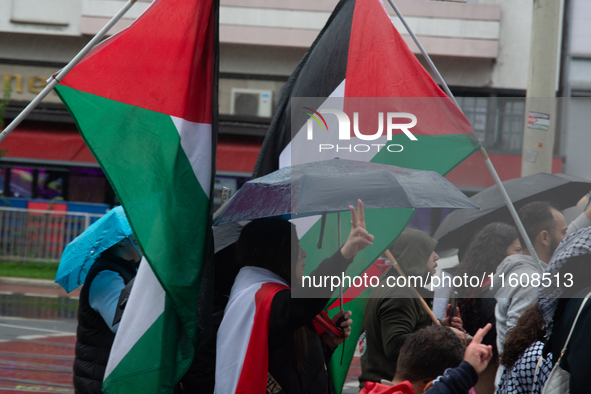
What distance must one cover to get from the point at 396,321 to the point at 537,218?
1025mm

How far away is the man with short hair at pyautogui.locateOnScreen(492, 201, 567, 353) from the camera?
317 cm

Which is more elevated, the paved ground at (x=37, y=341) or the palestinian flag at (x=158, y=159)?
the palestinian flag at (x=158, y=159)

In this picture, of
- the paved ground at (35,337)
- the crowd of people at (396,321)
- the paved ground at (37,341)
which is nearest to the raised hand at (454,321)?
the crowd of people at (396,321)

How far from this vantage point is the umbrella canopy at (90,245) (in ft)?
12.0

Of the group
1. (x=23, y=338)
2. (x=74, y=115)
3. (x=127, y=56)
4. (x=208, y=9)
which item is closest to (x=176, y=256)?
(x=74, y=115)

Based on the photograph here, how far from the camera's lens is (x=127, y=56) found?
10.00 feet

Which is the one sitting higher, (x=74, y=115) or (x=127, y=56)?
(x=127, y=56)

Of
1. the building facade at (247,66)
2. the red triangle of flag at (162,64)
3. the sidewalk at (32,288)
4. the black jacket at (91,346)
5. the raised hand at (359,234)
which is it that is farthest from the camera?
the building facade at (247,66)

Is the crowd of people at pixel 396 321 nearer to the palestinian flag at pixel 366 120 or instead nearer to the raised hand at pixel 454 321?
the raised hand at pixel 454 321

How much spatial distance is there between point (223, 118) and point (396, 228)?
1328cm

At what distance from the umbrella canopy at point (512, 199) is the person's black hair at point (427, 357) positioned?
1.82m

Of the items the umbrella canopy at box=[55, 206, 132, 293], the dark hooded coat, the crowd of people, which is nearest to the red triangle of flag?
the crowd of people

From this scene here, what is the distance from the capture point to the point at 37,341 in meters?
8.46

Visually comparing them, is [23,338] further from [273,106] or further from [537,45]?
[273,106]
